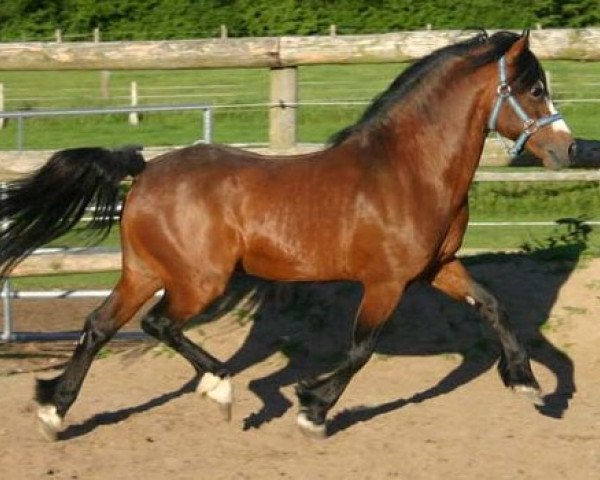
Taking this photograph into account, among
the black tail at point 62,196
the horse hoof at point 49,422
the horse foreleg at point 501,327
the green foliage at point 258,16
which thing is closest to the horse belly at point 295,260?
the horse foreleg at point 501,327

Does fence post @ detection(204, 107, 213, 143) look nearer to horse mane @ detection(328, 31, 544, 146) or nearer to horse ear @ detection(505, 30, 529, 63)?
horse mane @ detection(328, 31, 544, 146)

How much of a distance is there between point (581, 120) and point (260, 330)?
14.0 metres

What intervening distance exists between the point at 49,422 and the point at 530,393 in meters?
2.06

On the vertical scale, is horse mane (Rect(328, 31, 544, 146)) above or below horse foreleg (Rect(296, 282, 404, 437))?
above

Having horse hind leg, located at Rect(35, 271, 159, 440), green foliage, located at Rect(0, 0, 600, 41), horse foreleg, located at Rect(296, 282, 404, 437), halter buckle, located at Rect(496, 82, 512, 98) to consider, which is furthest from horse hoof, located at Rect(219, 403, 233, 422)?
green foliage, located at Rect(0, 0, 600, 41)

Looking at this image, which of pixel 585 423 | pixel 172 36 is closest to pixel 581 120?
pixel 172 36

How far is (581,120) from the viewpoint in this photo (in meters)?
20.8

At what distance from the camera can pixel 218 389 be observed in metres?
6.17

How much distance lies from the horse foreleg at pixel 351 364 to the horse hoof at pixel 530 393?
2.16 feet

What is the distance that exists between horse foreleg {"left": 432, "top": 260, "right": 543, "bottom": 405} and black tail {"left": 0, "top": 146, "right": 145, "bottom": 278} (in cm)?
145

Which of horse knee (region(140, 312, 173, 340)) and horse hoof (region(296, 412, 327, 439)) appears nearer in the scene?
horse hoof (region(296, 412, 327, 439))

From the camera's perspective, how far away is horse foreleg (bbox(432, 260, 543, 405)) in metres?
6.08

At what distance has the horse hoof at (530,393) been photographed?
6.05 m

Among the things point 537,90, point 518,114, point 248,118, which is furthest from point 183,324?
point 248,118
